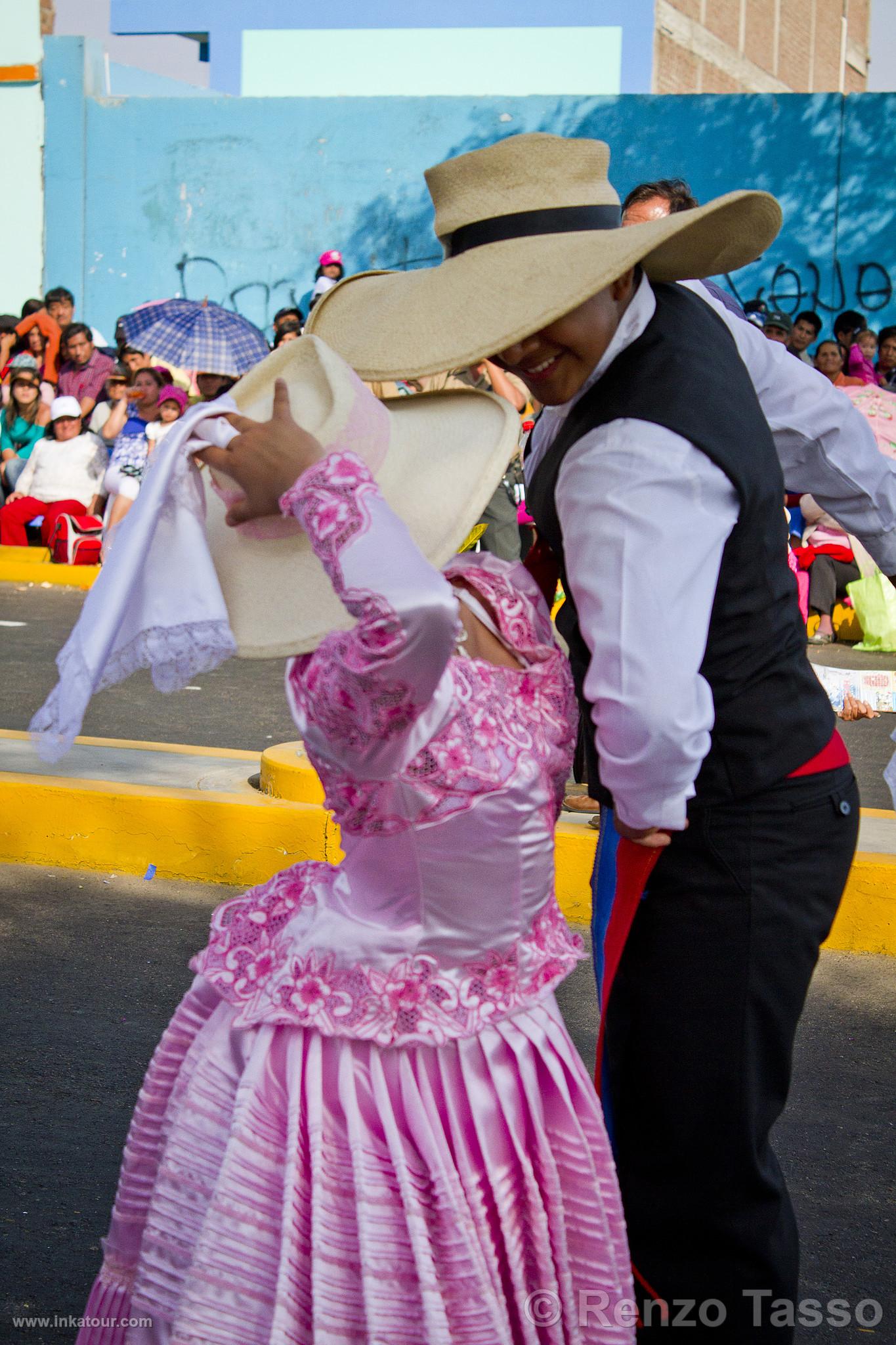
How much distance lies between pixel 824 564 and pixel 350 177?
9.08m

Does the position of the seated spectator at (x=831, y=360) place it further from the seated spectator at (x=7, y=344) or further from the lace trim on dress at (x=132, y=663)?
the lace trim on dress at (x=132, y=663)

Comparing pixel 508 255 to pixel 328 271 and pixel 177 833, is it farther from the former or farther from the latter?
pixel 328 271

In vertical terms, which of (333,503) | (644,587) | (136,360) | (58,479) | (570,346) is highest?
(570,346)

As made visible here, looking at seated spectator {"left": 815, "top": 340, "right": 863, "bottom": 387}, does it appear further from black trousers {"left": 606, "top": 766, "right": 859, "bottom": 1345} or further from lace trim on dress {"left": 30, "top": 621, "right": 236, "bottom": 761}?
lace trim on dress {"left": 30, "top": 621, "right": 236, "bottom": 761}

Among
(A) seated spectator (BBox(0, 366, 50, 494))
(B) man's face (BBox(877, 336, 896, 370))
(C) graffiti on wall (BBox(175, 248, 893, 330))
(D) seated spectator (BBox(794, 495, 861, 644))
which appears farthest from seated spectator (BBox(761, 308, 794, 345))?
(A) seated spectator (BBox(0, 366, 50, 494))

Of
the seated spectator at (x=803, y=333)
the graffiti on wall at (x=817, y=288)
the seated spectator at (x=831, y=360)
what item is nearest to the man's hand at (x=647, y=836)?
the seated spectator at (x=831, y=360)

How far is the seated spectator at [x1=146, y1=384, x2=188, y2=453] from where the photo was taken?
39.9 feet

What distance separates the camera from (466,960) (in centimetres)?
198

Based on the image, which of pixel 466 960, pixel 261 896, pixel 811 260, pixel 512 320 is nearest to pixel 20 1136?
pixel 261 896

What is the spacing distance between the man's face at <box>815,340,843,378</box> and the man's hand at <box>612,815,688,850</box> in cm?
1072

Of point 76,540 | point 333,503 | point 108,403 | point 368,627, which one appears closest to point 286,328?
point 108,403

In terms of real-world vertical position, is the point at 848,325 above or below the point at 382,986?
below

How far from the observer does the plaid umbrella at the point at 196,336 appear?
38.9 feet

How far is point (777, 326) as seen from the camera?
39.8ft
